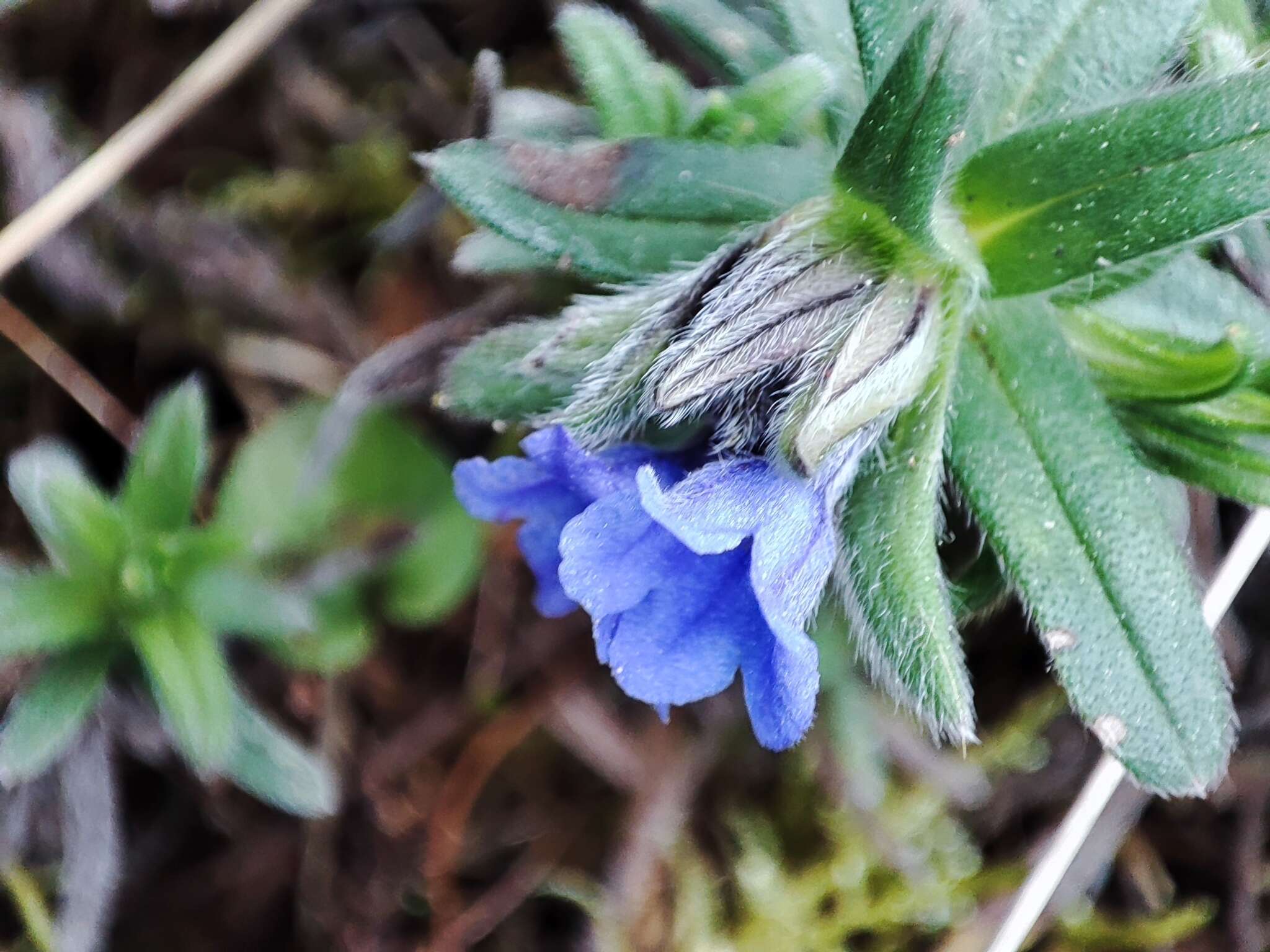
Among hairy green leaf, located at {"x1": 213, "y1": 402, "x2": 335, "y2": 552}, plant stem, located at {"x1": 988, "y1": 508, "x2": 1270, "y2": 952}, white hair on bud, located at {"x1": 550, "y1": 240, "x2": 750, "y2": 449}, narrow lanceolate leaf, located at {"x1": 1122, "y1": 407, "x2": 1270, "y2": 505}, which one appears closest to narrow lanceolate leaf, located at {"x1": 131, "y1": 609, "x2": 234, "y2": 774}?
hairy green leaf, located at {"x1": 213, "y1": 402, "x2": 335, "y2": 552}

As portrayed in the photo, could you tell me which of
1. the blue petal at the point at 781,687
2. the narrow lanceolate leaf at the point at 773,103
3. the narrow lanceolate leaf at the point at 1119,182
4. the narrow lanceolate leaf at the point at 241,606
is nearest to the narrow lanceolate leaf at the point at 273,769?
the narrow lanceolate leaf at the point at 241,606

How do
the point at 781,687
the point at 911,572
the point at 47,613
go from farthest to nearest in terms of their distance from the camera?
1. the point at 47,613
2. the point at 911,572
3. the point at 781,687

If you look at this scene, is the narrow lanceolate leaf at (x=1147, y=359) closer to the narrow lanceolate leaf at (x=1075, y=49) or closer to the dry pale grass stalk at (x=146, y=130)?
the narrow lanceolate leaf at (x=1075, y=49)

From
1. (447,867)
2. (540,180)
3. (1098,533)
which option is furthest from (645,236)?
(447,867)

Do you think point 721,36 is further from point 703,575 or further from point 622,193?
point 703,575

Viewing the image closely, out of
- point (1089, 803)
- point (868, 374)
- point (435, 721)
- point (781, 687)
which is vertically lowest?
point (1089, 803)

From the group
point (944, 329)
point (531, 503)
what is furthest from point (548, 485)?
point (944, 329)
